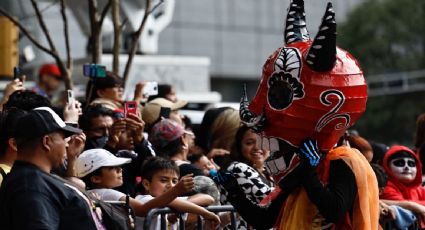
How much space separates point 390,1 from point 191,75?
28273 mm

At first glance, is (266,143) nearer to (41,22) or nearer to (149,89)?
(149,89)

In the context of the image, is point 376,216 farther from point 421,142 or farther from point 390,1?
point 390,1

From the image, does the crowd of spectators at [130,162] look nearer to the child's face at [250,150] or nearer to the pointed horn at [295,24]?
the child's face at [250,150]

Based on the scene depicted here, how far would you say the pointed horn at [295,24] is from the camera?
673cm

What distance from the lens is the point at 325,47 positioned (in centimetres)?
619

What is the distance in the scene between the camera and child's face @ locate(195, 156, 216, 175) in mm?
9352

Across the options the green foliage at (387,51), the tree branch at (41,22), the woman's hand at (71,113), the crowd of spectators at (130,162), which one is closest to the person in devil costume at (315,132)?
the crowd of spectators at (130,162)

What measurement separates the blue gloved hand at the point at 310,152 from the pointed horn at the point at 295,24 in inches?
27.8

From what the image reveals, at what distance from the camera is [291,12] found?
680 cm

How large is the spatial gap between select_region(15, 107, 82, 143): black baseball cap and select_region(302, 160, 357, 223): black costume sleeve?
1.37m

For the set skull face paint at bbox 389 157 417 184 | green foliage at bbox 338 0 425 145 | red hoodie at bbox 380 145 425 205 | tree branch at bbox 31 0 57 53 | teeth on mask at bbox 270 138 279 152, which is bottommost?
green foliage at bbox 338 0 425 145

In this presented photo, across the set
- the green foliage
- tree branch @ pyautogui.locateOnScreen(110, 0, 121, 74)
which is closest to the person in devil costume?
tree branch @ pyautogui.locateOnScreen(110, 0, 121, 74)

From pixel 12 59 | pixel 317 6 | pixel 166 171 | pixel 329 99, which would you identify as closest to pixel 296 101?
pixel 329 99

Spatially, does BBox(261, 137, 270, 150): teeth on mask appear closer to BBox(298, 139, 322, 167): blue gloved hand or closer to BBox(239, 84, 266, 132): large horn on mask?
BBox(239, 84, 266, 132): large horn on mask
